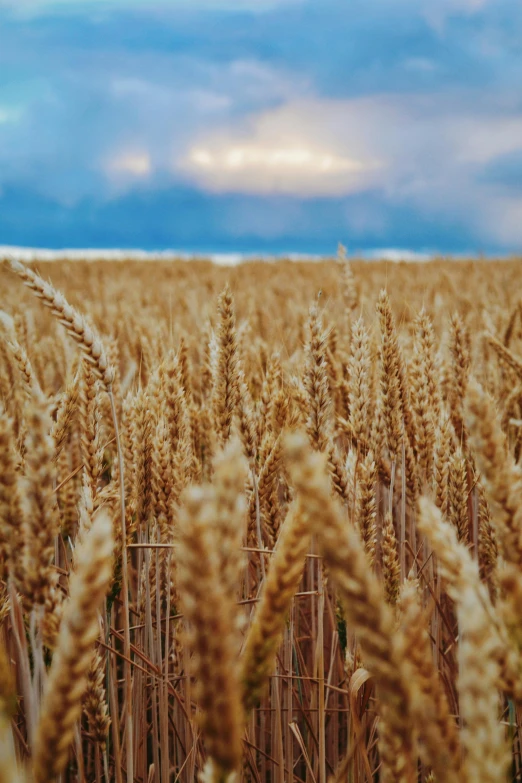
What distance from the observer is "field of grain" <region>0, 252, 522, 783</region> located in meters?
0.61

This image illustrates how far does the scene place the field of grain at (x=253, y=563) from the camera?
A: 610 mm

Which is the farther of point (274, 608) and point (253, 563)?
point (253, 563)

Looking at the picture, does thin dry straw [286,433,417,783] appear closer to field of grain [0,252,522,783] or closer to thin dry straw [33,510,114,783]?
field of grain [0,252,522,783]

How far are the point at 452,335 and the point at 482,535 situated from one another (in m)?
0.87

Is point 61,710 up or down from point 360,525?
down

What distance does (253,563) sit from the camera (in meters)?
2.21

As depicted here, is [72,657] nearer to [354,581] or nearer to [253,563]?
Answer: [354,581]

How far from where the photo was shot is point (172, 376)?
5.97 ft

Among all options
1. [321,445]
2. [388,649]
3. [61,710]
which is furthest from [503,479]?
[321,445]

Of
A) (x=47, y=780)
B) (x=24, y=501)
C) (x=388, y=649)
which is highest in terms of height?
(x=24, y=501)

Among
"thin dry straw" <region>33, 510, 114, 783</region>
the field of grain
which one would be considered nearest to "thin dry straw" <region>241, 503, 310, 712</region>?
the field of grain

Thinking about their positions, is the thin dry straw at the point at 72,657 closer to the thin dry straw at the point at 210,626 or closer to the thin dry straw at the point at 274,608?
the thin dry straw at the point at 210,626

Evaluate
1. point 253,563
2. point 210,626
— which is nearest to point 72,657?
point 210,626

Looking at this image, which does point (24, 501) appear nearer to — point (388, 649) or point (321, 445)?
point (388, 649)
